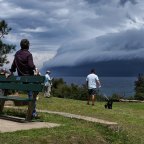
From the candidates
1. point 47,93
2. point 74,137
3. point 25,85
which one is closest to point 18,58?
point 25,85

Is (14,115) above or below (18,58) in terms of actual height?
below

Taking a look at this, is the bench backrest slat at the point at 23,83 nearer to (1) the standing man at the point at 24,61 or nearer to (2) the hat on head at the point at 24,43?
(1) the standing man at the point at 24,61

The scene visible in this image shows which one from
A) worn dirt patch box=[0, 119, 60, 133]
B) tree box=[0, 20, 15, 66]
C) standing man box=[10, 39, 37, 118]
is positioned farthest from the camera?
tree box=[0, 20, 15, 66]

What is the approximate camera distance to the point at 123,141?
10953 mm

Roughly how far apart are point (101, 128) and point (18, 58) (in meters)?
2.59

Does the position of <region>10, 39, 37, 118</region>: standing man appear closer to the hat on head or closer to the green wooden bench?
the hat on head

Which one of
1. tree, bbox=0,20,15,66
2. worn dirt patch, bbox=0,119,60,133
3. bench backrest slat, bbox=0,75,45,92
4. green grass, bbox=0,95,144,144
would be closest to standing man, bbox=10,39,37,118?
bench backrest slat, bbox=0,75,45,92

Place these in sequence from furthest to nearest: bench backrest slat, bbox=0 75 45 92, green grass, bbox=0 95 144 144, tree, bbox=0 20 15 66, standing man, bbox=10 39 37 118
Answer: tree, bbox=0 20 15 66 < standing man, bbox=10 39 37 118 < bench backrest slat, bbox=0 75 45 92 < green grass, bbox=0 95 144 144

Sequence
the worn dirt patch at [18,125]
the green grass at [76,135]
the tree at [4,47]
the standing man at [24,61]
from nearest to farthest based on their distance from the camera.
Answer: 1. the green grass at [76,135]
2. the worn dirt patch at [18,125]
3. the standing man at [24,61]
4. the tree at [4,47]

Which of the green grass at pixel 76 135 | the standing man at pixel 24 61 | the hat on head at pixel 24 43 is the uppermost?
the hat on head at pixel 24 43

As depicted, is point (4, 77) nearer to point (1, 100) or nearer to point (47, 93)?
point (1, 100)

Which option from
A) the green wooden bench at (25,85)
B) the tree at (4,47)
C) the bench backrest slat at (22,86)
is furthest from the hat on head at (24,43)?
the tree at (4,47)

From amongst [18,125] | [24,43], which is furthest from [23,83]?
[18,125]

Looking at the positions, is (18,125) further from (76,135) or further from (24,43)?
(24,43)
